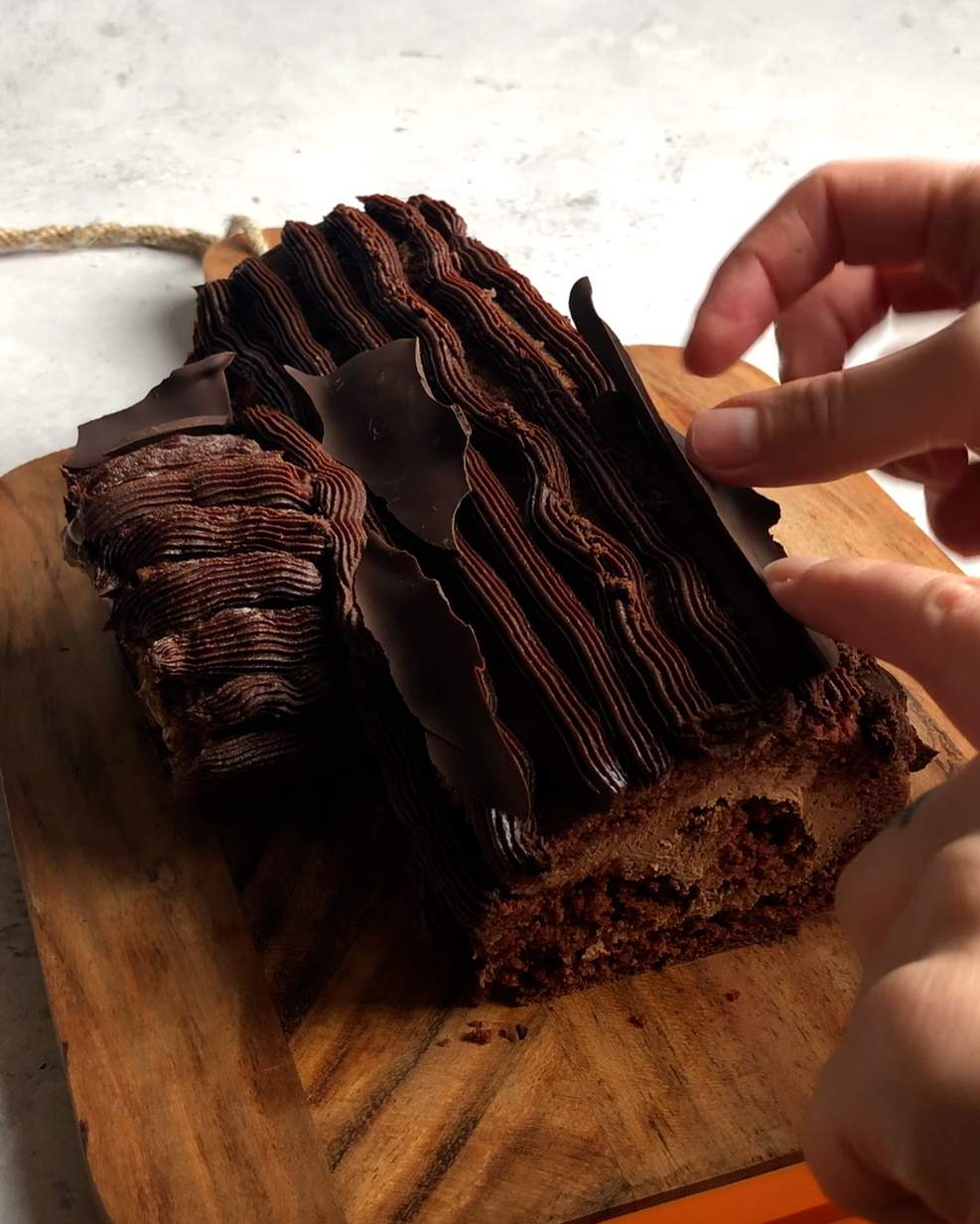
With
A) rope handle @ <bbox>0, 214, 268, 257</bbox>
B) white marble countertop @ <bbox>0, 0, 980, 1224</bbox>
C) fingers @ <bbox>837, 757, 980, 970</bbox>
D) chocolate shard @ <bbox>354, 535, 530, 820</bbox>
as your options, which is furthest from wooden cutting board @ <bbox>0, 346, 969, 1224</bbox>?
rope handle @ <bbox>0, 214, 268, 257</bbox>

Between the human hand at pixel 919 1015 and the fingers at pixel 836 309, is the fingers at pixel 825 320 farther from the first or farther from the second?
the human hand at pixel 919 1015

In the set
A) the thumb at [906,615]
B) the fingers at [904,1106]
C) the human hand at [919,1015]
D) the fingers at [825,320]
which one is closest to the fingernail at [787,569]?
the thumb at [906,615]

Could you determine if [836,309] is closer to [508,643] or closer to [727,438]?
[727,438]

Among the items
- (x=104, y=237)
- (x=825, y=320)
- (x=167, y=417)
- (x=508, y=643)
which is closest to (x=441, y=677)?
(x=508, y=643)

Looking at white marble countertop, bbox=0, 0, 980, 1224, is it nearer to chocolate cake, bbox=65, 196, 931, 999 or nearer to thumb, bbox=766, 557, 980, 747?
chocolate cake, bbox=65, 196, 931, 999

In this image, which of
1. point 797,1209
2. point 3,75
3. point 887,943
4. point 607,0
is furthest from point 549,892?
point 607,0

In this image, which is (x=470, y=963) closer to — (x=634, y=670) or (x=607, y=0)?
(x=634, y=670)
